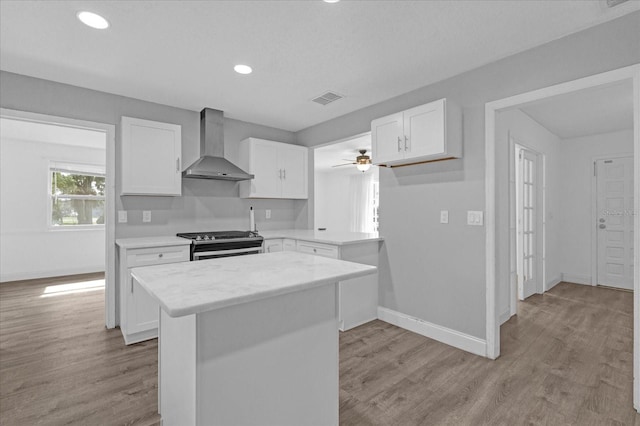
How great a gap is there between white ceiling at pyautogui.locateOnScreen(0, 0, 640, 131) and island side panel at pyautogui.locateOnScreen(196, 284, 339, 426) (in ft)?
5.79

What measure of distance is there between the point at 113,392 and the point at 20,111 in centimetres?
260

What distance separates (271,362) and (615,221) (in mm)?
6093

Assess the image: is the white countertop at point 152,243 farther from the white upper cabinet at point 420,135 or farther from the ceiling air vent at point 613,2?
the ceiling air vent at point 613,2

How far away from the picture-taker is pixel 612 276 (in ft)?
16.2

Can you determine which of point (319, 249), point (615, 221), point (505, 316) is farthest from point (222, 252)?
point (615, 221)

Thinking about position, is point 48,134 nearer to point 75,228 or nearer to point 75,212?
point 75,212

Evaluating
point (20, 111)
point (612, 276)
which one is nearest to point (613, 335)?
point (612, 276)

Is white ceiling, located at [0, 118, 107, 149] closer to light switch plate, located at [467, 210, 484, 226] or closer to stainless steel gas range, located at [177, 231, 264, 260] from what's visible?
stainless steel gas range, located at [177, 231, 264, 260]

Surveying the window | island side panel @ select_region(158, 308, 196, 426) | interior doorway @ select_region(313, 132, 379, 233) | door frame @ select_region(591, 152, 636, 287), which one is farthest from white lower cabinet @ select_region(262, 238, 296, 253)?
interior doorway @ select_region(313, 132, 379, 233)

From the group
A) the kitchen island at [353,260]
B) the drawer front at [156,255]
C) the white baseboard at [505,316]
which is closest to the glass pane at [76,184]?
the drawer front at [156,255]

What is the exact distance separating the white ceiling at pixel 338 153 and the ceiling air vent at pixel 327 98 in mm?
1188

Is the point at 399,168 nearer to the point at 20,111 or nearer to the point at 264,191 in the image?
the point at 264,191

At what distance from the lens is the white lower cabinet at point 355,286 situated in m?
3.15

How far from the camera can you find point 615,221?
4.91 m
